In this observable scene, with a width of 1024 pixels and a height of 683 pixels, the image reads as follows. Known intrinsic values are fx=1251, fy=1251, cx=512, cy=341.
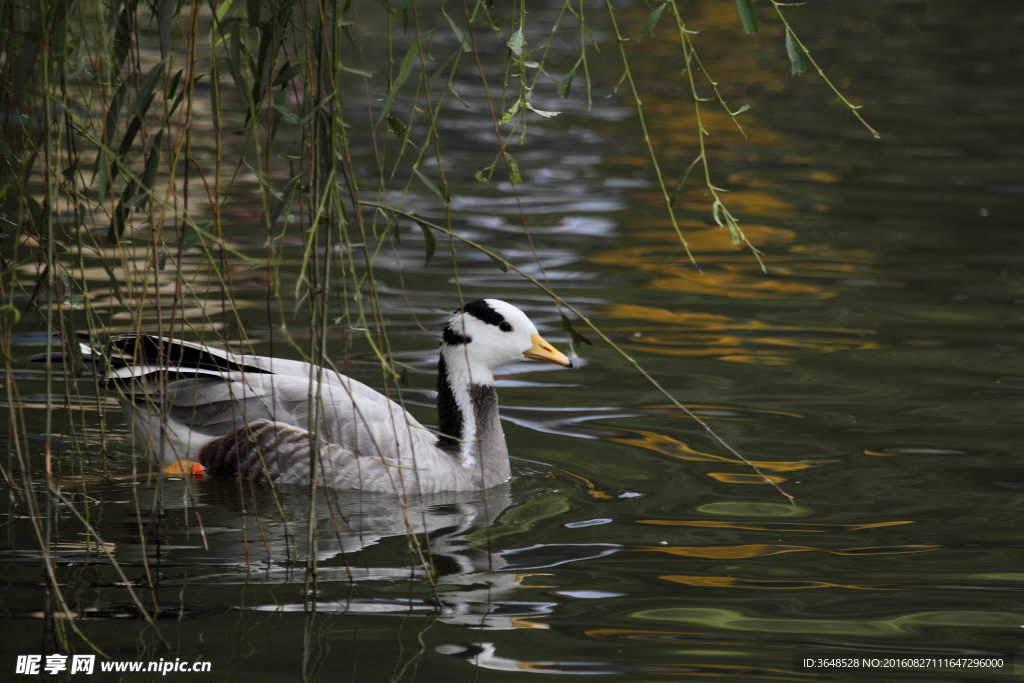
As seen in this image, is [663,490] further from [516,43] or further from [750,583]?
[516,43]

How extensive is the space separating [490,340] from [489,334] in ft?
0.11

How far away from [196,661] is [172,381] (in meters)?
2.47

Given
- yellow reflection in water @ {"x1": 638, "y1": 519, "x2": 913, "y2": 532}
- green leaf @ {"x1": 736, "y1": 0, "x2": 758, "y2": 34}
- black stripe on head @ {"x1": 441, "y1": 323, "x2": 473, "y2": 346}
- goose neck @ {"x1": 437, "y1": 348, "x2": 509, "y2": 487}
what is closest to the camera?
green leaf @ {"x1": 736, "y1": 0, "x2": 758, "y2": 34}

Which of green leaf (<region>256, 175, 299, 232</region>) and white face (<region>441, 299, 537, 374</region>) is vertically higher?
green leaf (<region>256, 175, 299, 232</region>)

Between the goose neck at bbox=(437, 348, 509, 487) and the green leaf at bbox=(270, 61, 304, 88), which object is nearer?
the green leaf at bbox=(270, 61, 304, 88)

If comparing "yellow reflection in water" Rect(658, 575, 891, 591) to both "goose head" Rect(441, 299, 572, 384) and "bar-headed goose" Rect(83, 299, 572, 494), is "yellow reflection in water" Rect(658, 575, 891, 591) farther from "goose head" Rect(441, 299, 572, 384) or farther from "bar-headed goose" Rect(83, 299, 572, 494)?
"goose head" Rect(441, 299, 572, 384)

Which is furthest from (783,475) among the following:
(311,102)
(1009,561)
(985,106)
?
(985,106)

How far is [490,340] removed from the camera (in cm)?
675

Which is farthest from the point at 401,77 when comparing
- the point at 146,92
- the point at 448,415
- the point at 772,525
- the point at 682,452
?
the point at 682,452

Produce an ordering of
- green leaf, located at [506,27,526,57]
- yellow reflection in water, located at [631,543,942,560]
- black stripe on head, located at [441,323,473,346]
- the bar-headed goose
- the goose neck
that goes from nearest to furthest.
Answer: green leaf, located at [506,27,526,57]
yellow reflection in water, located at [631,543,942,560]
the bar-headed goose
the goose neck
black stripe on head, located at [441,323,473,346]

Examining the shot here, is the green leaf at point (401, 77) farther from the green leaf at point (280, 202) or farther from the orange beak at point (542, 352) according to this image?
the orange beak at point (542, 352)

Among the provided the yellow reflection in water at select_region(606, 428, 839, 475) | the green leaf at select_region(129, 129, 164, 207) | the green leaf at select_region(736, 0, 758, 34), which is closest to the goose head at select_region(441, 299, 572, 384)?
the yellow reflection in water at select_region(606, 428, 839, 475)

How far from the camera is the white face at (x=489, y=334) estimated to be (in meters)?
6.70

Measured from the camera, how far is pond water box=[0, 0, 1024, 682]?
459 centimetres
